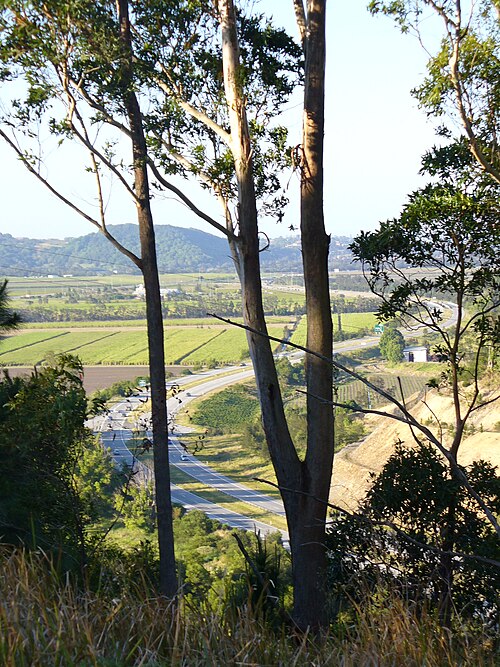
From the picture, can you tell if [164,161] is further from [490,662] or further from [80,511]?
[490,662]

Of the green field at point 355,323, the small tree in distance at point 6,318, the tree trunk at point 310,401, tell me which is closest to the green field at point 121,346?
the green field at point 355,323

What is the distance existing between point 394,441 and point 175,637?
15718mm

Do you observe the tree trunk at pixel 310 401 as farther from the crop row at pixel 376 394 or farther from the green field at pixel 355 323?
the green field at pixel 355 323

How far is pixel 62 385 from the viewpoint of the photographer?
6379 mm

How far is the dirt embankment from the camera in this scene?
16.3 metres

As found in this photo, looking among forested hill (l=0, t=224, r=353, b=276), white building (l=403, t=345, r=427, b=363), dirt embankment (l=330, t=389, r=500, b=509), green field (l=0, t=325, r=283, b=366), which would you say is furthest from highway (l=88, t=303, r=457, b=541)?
forested hill (l=0, t=224, r=353, b=276)

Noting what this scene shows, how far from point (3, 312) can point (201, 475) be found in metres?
23.7

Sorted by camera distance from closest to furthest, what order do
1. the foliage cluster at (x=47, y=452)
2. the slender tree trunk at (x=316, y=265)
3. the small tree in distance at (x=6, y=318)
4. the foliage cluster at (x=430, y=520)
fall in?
the foliage cluster at (x=430, y=520) < the slender tree trunk at (x=316, y=265) < the foliage cluster at (x=47, y=452) < the small tree in distance at (x=6, y=318)

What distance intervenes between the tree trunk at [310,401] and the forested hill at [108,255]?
7421cm

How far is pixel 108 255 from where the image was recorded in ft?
343

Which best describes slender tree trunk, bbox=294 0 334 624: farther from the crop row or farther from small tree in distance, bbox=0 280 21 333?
the crop row

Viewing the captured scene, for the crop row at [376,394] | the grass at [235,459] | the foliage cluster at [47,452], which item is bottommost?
the grass at [235,459]

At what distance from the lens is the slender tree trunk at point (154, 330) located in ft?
20.5

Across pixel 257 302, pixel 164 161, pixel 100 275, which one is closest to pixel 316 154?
pixel 257 302
